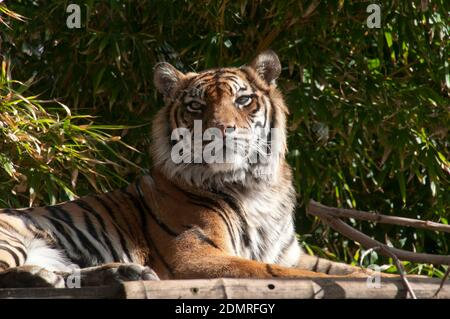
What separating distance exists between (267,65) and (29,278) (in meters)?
2.00

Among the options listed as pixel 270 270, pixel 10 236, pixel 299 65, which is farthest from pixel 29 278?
pixel 299 65

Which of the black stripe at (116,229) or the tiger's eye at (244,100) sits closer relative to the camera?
the black stripe at (116,229)

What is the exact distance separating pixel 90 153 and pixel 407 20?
2.11 metres

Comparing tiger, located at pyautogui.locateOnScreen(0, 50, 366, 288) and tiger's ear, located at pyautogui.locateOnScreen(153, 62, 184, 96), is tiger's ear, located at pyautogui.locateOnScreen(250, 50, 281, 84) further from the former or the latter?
tiger's ear, located at pyautogui.locateOnScreen(153, 62, 184, 96)

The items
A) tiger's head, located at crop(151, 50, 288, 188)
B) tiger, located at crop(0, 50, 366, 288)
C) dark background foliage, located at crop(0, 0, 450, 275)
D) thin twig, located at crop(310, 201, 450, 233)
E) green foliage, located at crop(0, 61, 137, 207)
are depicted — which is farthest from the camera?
dark background foliage, located at crop(0, 0, 450, 275)

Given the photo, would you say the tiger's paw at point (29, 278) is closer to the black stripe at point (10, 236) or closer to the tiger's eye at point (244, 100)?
the black stripe at point (10, 236)

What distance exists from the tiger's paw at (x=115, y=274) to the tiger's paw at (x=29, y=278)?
0.23 m

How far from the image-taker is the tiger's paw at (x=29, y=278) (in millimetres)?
2850

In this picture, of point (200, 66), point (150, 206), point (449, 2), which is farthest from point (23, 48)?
point (449, 2)

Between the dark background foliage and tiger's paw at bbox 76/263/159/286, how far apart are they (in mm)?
2424

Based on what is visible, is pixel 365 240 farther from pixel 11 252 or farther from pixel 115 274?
pixel 11 252

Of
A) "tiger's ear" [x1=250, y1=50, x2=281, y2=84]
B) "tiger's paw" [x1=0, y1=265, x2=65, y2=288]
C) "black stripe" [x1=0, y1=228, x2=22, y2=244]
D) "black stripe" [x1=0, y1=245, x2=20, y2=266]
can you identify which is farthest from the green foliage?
"tiger's paw" [x1=0, y1=265, x2=65, y2=288]

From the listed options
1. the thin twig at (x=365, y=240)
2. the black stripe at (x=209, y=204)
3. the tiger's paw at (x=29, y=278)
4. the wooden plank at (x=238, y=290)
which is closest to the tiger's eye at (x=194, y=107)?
the black stripe at (x=209, y=204)

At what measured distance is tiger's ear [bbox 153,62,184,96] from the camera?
450cm
